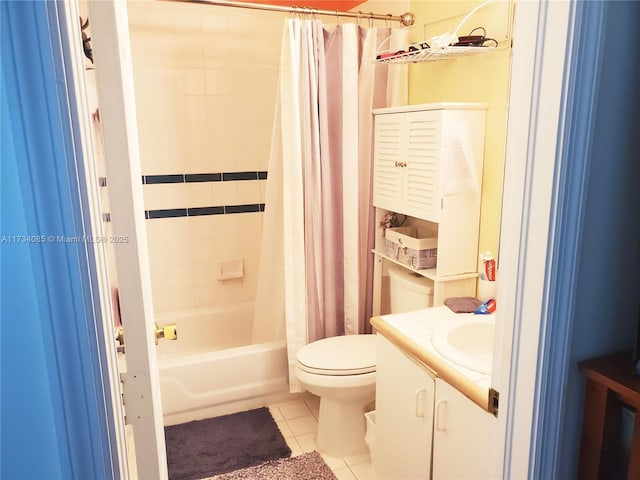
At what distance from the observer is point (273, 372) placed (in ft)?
8.71

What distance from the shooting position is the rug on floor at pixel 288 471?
2.17 m

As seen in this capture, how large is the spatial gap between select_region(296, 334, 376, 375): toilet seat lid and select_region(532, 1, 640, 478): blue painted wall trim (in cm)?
124

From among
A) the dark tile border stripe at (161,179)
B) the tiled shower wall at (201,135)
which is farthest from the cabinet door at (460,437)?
the dark tile border stripe at (161,179)

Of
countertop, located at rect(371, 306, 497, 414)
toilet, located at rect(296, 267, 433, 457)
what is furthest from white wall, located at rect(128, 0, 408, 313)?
countertop, located at rect(371, 306, 497, 414)

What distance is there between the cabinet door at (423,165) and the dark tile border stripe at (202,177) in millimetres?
1276

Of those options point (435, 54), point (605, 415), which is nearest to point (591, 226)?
point (605, 415)

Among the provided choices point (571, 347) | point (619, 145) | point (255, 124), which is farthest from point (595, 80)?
point (255, 124)

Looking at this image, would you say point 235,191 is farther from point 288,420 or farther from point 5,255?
point 5,255

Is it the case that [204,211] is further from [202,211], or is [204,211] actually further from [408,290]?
[408,290]

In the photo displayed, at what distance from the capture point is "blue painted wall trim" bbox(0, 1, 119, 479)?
0.64 m

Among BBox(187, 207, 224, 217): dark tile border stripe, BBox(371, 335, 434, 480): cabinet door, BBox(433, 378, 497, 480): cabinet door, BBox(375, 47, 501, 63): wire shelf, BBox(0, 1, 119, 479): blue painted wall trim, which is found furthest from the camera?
BBox(187, 207, 224, 217): dark tile border stripe

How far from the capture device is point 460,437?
1.48 metres

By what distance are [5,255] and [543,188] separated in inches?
33.7

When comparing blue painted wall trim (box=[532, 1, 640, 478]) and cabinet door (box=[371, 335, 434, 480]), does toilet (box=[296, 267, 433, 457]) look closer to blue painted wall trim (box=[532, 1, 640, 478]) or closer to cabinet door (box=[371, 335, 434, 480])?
cabinet door (box=[371, 335, 434, 480])
